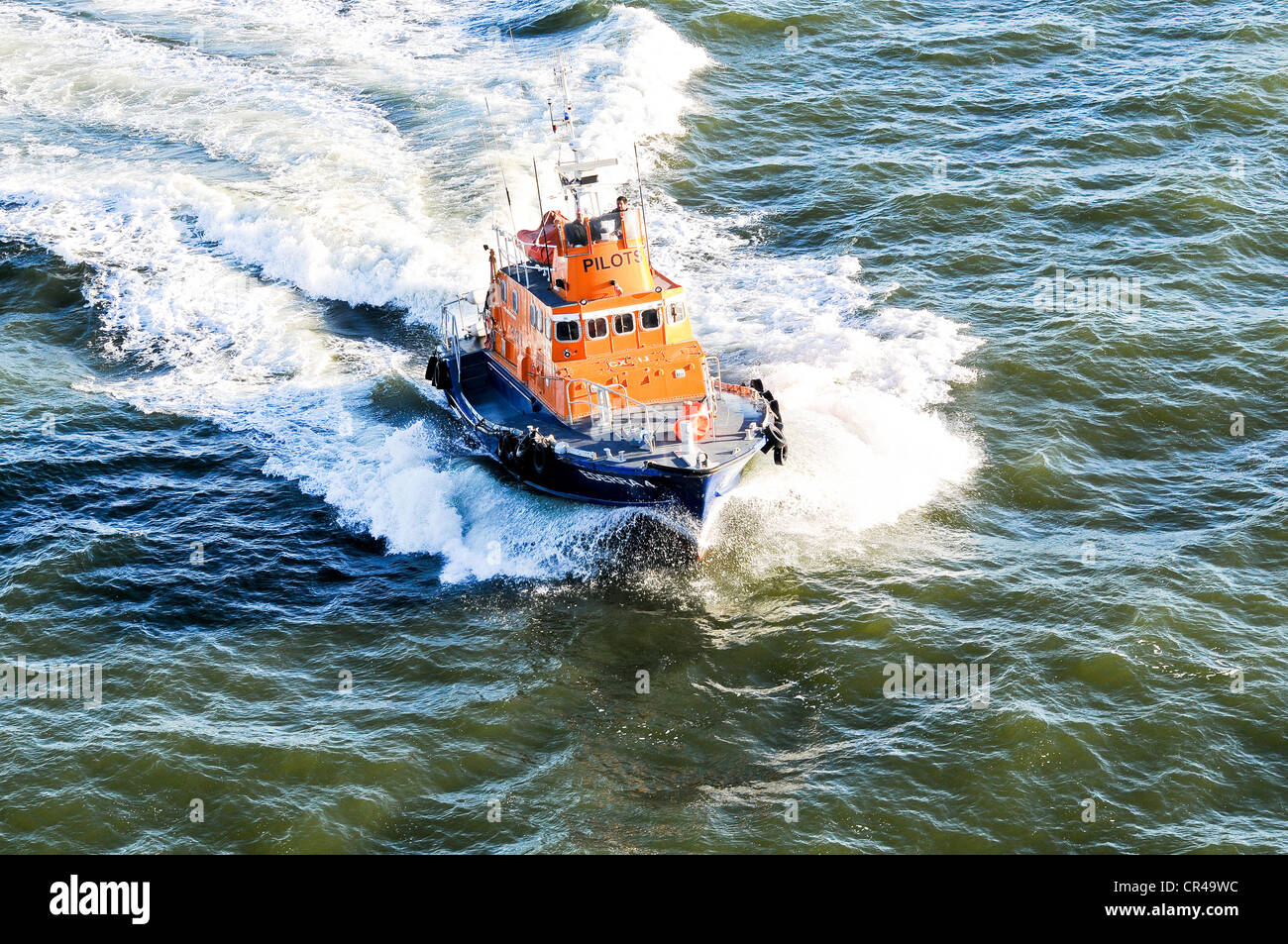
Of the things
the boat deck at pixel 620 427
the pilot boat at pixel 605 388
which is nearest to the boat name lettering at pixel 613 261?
the pilot boat at pixel 605 388

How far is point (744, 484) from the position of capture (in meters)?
21.6

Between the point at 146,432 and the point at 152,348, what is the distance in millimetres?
3779

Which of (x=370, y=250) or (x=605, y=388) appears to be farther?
(x=370, y=250)

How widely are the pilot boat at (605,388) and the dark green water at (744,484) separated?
1.09m

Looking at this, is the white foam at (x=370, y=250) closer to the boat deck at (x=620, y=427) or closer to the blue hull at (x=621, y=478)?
the blue hull at (x=621, y=478)

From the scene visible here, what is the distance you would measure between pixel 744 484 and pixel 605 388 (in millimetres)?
2870

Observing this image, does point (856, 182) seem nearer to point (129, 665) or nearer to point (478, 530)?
point (478, 530)

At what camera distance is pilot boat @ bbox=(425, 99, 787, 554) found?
2002 cm

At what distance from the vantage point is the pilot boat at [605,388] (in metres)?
20.0

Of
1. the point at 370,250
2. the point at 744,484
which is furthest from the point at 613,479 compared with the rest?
the point at 370,250

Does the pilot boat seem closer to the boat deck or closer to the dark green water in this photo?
the boat deck

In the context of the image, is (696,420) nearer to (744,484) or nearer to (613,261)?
(744,484)

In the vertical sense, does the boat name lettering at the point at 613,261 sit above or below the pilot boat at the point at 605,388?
above

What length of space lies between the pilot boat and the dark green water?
1085mm
